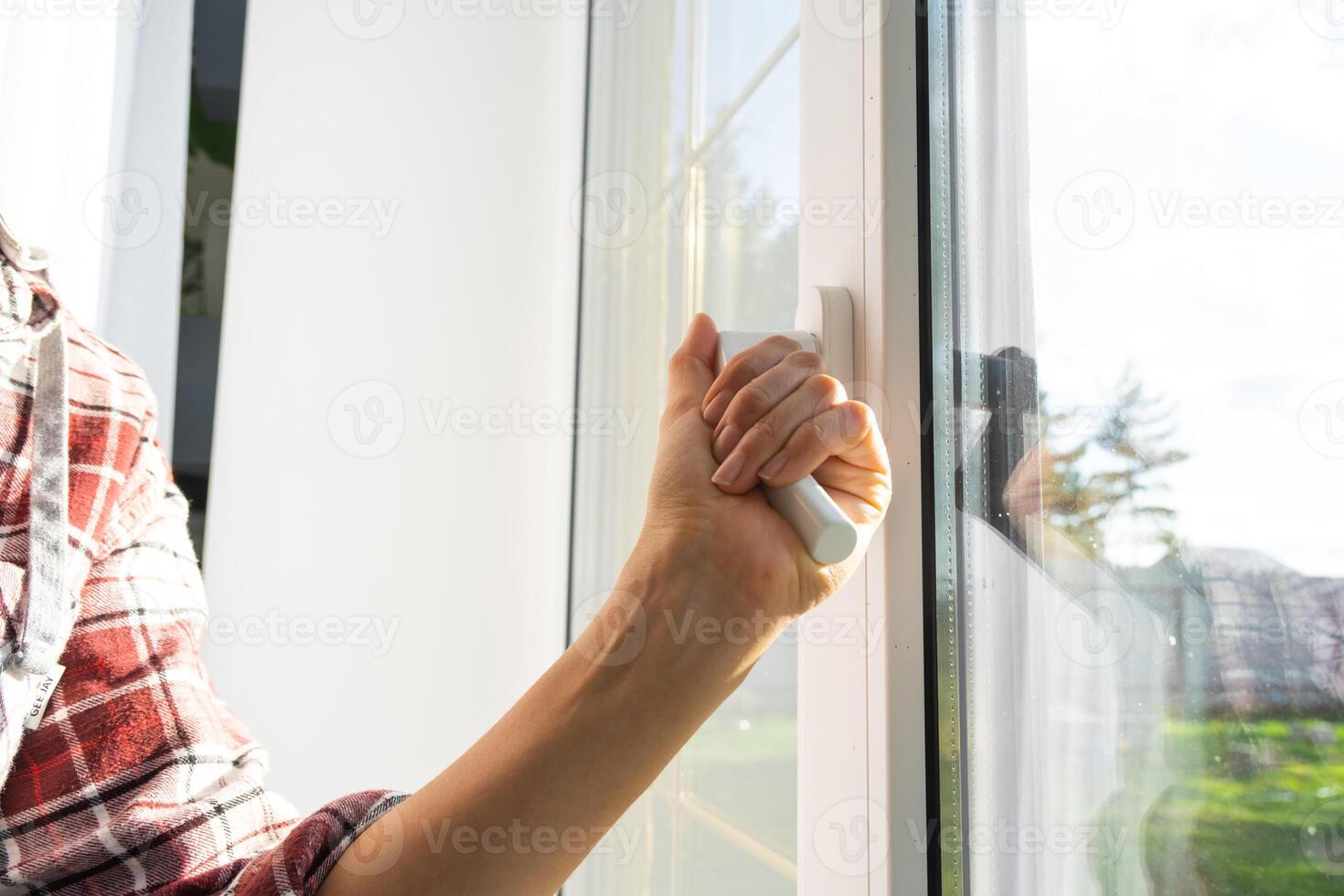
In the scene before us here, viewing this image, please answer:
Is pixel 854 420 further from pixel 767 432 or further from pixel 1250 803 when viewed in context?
pixel 1250 803

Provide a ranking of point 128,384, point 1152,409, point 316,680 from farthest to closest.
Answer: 1. point 316,680
2. point 128,384
3. point 1152,409

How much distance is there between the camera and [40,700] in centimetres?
53

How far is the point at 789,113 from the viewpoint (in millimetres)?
778

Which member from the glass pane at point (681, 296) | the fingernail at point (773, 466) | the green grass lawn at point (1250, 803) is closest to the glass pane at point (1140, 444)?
the green grass lawn at point (1250, 803)

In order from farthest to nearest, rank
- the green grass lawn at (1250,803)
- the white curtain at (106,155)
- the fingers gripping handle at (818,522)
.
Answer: the white curtain at (106,155)
the fingers gripping handle at (818,522)
the green grass lawn at (1250,803)

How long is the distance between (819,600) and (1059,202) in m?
0.22

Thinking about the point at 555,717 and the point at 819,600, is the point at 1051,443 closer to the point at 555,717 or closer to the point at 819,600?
the point at 819,600

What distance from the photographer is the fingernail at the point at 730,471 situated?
1.44 feet

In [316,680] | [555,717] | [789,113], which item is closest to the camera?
[555,717]

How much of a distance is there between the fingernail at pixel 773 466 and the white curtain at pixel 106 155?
98 centimetres

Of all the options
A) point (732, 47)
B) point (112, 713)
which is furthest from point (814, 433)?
point (732, 47)

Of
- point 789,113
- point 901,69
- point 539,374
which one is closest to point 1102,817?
point 901,69

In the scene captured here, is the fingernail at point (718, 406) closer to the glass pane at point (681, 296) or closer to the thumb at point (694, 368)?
the thumb at point (694, 368)

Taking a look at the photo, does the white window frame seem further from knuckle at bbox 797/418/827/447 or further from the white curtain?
the white curtain
